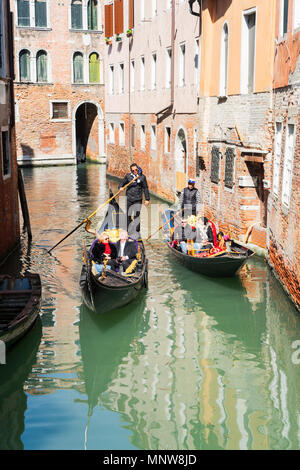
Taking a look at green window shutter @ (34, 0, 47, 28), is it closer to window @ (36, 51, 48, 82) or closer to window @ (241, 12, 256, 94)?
window @ (36, 51, 48, 82)

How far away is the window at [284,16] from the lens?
29.9 ft

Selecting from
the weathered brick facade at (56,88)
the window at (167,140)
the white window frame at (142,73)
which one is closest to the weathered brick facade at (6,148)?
the window at (167,140)

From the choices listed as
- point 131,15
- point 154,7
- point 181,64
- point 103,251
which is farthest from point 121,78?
point 103,251

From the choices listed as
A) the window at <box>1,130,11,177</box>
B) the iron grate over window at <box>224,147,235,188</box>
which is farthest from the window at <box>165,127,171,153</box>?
the window at <box>1,130,11,177</box>

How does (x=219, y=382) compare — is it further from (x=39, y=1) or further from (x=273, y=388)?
(x=39, y=1)

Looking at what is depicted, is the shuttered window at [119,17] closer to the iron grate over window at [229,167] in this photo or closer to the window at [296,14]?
the iron grate over window at [229,167]

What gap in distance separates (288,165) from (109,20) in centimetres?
1522

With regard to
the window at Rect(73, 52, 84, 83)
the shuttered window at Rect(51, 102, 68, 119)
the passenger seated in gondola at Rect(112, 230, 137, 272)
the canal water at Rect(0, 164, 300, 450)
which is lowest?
the canal water at Rect(0, 164, 300, 450)

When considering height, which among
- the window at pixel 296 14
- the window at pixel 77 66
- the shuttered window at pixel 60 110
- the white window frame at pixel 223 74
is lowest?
the shuttered window at pixel 60 110

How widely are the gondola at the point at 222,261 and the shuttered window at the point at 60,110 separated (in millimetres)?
17988

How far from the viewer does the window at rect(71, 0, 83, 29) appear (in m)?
25.9

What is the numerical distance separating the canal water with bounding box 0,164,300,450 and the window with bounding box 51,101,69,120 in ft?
56.5

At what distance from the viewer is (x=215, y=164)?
12500 mm

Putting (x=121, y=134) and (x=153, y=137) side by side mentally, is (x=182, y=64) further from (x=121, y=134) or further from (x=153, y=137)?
(x=121, y=134)
